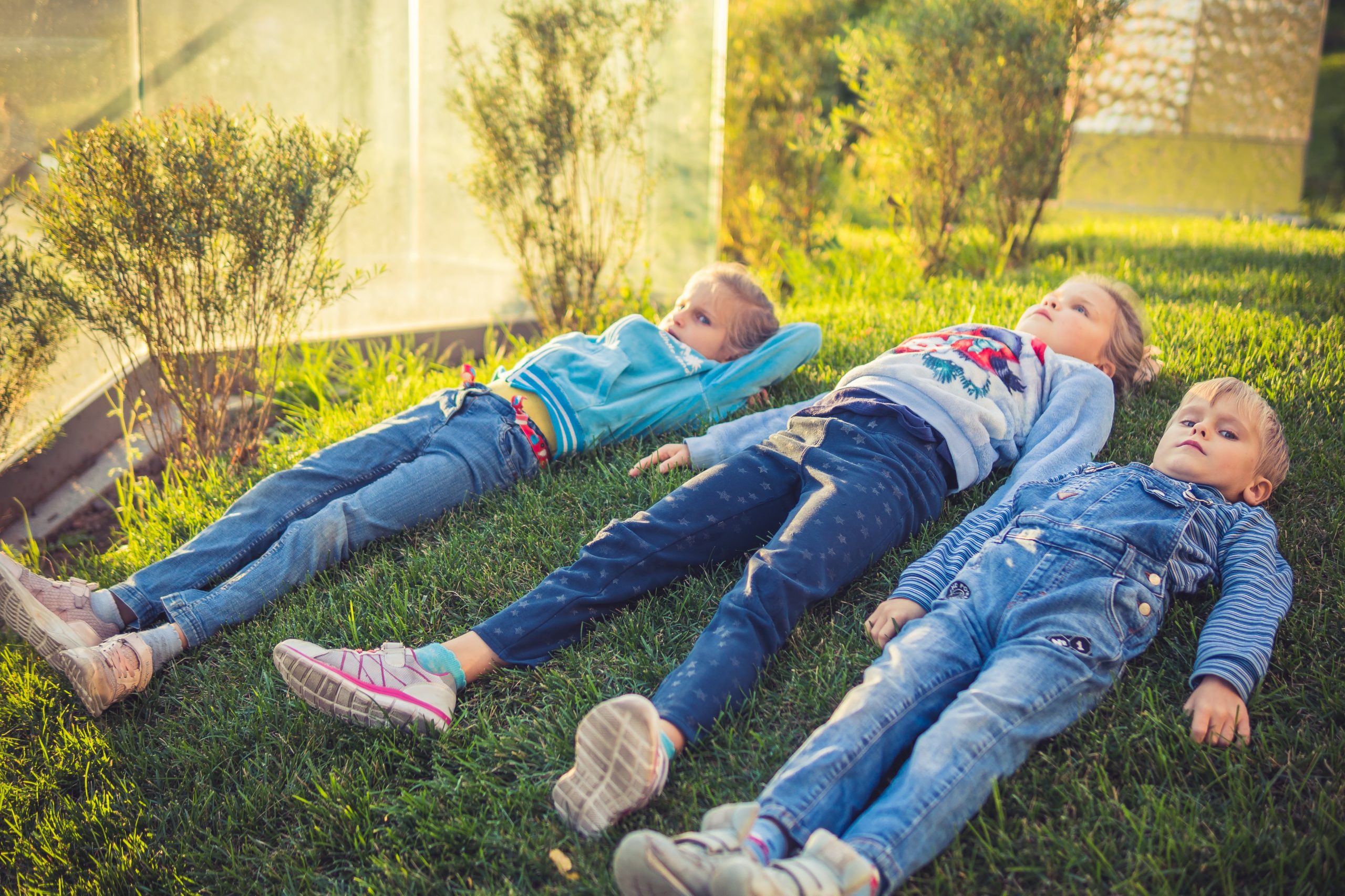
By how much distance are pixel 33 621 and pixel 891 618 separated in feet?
7.26

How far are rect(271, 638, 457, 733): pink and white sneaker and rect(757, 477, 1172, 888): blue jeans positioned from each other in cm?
86

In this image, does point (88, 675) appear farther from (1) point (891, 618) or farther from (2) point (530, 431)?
(1) point (891, 618)

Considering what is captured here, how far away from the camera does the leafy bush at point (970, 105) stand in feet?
18.7

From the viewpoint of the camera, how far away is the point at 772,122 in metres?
7.76

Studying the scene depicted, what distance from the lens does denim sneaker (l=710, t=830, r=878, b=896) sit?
4.54ft

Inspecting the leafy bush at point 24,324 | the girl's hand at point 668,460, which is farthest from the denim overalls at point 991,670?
the leafy bush at point 24,324

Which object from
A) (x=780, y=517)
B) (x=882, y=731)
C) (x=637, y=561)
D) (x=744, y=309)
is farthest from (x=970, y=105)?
(x=882, y=731)

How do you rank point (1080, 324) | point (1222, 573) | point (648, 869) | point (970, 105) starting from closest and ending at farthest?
point (648, 869)
point (1222, 573)
point (1080, 324)
point (970, 105)

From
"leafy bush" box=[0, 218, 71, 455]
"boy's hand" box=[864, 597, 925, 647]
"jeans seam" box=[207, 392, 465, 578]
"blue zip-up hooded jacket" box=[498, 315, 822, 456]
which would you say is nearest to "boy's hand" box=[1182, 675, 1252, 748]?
"boy's hand" box=[864, 597, 925, 647]

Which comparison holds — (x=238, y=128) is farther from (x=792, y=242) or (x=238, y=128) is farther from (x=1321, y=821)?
(x=792, y=242)

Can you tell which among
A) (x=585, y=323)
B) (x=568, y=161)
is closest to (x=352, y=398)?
(x=585, y=323)

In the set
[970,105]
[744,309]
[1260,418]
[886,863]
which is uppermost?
[970,105]

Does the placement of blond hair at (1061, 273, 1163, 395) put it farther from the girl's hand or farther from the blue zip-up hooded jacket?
the girl's hand

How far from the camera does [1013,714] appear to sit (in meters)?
1.74
